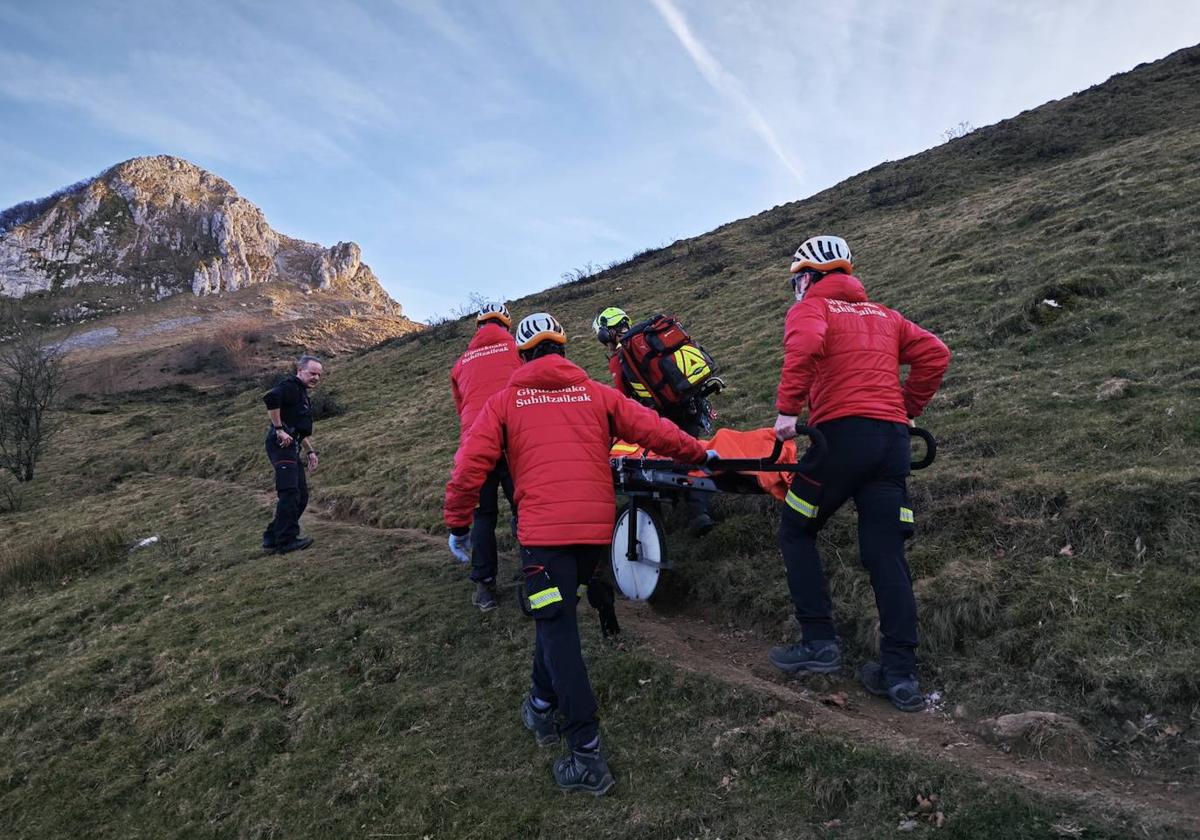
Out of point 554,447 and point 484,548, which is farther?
point 484,548

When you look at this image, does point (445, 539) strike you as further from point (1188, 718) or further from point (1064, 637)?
point (1188, 718)

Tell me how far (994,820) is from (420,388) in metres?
26.3

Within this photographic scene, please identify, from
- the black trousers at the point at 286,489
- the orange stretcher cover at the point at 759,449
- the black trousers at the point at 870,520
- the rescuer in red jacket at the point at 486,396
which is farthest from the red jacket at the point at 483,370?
the black trousers at the point at 286,489

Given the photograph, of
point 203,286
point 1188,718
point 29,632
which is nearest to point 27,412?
→ point 29,632

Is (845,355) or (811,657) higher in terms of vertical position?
(845,355)

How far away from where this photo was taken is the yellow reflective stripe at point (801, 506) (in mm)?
4844

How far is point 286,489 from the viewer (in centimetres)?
1089

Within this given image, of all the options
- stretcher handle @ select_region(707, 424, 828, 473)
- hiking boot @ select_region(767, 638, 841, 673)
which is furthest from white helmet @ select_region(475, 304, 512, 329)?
hiking boot @ select_region(767, 638, 841, 673)

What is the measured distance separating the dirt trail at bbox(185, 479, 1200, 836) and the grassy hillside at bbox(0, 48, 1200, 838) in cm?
17

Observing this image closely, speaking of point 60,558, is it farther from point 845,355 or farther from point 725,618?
point 845,355

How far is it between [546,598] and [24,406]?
123 feet

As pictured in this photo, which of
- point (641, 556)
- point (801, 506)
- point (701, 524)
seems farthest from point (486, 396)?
point (801, 506)

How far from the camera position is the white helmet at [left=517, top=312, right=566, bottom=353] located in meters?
5.01

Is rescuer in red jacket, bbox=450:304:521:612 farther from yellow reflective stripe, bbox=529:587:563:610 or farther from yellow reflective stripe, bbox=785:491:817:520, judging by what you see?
yellow reflective stripe, bbox=785:491:817:520
